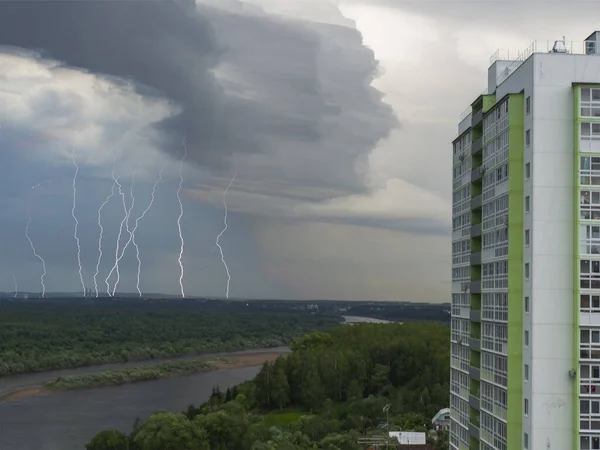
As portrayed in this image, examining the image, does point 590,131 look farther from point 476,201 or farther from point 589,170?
point 476,201

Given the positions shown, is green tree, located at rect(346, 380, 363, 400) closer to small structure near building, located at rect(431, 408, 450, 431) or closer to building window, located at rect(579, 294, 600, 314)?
small structure near building, located at rect(431, 408, 450, 431)

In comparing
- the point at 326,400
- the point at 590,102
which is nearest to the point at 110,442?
the point at 326,400

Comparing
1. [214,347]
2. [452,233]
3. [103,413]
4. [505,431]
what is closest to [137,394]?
[103,413]

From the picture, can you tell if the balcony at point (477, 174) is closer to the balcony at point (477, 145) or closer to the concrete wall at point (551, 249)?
the balcony at point (477, 145)

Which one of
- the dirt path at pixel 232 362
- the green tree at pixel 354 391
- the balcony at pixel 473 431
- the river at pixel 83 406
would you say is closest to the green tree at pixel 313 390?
the green tree at pixel 354 391

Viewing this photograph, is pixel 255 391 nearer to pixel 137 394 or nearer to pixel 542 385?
pixel 137 394

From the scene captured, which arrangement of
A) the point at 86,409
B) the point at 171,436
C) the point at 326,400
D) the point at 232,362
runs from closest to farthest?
1. the point at 171,436
2. the point at 326,400
3. the point at 86,409
4. the point at 232,362
